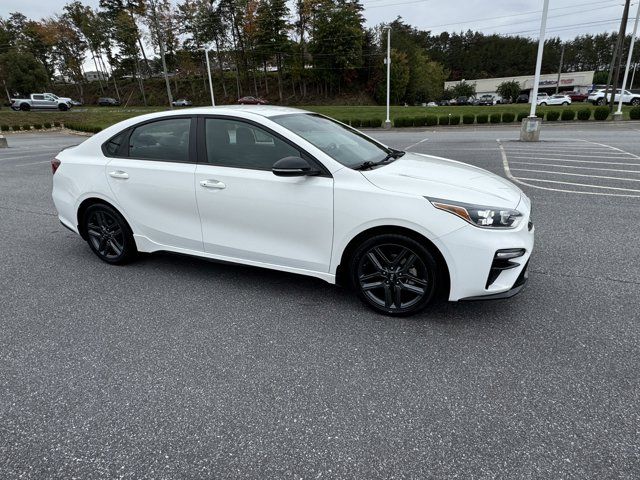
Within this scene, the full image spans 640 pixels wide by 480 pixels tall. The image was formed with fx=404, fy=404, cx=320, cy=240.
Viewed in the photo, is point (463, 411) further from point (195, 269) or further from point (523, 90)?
point (523, 90)

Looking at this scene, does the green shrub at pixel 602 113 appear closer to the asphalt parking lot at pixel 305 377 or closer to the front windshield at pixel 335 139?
the asphalt parking lot at pixel 305 377

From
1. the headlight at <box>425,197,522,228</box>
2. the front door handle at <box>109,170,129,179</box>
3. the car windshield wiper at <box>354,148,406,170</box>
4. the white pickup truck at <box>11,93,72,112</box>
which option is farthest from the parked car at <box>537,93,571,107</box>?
the white pickup truck at <box>11,93,72,112</box>

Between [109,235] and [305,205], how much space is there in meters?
2.43

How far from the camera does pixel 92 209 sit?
4.34 meters

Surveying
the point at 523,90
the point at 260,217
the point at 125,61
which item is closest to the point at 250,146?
the point at 260,217

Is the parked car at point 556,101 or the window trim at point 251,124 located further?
the parked car at point 556,101

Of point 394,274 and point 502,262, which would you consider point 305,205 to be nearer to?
point 394,274

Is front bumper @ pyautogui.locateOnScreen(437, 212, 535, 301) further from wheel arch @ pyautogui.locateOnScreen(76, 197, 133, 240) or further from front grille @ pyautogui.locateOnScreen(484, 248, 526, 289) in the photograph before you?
wheel arch @ pyautogui.locateOnScreen(76, 197, 133, 240)

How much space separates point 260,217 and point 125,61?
8373 cm

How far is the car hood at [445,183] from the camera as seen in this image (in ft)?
9.66

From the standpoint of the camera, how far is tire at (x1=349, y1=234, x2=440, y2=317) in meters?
2.99

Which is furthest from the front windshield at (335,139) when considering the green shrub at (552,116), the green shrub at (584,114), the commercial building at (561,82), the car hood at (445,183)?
the commercial building at (561,82)

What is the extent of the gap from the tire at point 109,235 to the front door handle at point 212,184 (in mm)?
1205

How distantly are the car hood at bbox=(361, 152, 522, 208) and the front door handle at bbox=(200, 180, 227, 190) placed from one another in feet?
4.10
